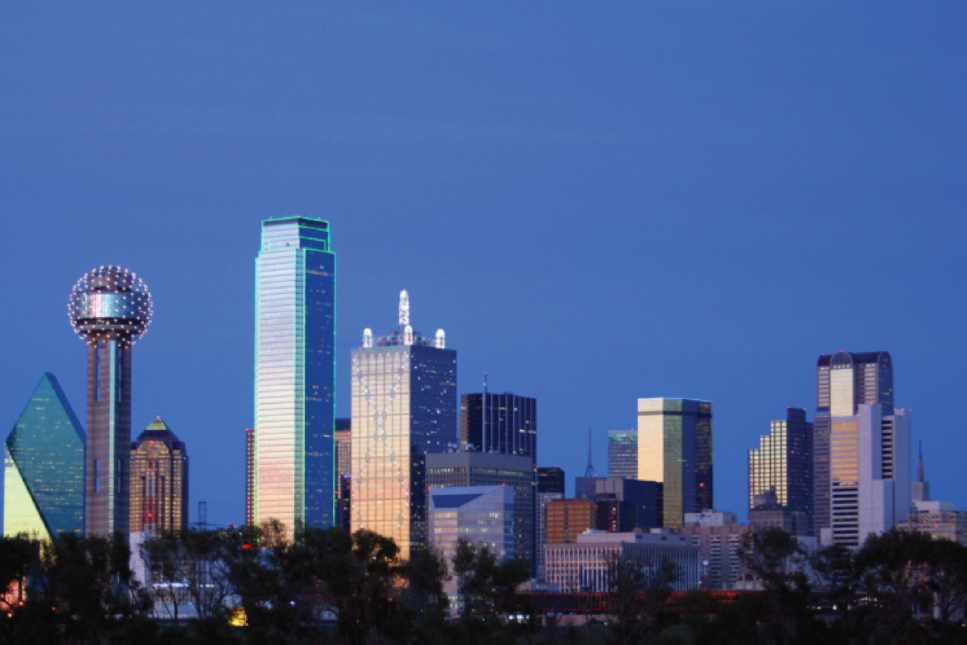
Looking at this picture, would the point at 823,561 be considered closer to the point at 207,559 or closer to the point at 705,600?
the point at 705,600

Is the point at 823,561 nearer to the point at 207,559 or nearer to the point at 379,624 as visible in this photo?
the point at 379,624

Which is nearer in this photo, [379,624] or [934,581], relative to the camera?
[379,624]

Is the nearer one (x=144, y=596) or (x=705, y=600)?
(x=144, y=596)

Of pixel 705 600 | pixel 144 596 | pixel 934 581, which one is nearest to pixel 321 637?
pixel 144 596

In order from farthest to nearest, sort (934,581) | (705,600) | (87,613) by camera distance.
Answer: (705,600)
(934,581)
(87,613)

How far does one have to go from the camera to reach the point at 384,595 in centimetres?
9838

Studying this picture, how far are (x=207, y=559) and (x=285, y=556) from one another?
5263mm

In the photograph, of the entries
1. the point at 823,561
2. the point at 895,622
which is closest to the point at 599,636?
the point at 823,561

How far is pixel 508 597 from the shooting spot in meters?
102

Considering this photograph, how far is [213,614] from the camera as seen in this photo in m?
99.4

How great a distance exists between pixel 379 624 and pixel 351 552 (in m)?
5.22

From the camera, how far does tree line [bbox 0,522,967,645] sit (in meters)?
98.1

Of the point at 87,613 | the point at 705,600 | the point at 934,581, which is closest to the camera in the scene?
the point at 87,613

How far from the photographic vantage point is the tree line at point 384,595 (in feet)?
322
